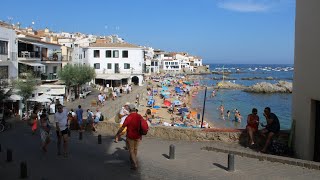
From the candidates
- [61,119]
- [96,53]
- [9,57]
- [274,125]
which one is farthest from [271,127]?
[96,53]

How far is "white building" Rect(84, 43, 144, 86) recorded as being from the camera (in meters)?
70.7

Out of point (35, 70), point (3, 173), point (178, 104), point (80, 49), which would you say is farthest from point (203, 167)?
point (80, 49)

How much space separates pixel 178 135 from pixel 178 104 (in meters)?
37.0

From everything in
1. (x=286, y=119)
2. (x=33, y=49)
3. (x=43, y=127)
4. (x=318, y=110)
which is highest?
(x=33, y=49)

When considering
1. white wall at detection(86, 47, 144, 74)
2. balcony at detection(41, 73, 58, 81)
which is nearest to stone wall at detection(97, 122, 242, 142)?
balcony at detection(41, 73, 58, 81)

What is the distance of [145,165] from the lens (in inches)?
425

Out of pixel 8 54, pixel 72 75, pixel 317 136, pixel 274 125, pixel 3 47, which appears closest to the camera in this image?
pixel 317 136

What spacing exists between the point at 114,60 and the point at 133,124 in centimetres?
6231

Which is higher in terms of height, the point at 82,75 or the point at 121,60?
the point at 121,60

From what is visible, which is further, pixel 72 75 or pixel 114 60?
pixel 114 60

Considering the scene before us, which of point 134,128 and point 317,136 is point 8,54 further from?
point 317,136

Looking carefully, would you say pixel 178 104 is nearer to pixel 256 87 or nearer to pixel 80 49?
pixel 80 49

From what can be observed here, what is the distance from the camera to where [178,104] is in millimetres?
51875

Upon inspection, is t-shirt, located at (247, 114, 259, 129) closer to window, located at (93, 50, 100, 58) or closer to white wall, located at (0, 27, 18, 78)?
white wall, located at (0, 27, 18, 78)
